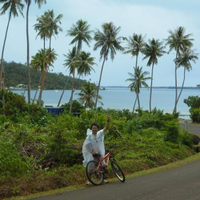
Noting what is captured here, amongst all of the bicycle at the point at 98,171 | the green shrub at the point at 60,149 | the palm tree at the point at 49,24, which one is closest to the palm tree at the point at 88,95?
the palm tree at the point at 49,24

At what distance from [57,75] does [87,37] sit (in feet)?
354

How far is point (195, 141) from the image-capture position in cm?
2023

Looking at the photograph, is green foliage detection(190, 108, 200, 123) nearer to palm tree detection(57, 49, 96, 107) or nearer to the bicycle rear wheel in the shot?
palm tree detection(57, 49, 96, 107)

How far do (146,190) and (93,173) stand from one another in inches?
63.1

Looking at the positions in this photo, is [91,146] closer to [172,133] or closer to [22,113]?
[172,133]

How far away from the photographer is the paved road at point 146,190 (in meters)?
8.45

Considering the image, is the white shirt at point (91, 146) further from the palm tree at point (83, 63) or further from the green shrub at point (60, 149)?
the palm tree at point (83, 63)

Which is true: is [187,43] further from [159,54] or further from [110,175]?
[110,175]

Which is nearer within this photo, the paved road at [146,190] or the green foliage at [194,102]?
the paved road at [146,190]

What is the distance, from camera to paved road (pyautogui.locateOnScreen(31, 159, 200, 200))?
8.45 meters

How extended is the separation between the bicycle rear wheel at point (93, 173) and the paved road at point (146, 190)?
23 centimetres

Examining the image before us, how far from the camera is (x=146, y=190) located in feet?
30.1

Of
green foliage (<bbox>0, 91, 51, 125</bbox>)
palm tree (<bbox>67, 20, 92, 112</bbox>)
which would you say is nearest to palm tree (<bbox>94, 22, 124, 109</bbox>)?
palm tree (<bbox>67, 20, 92, 112</bbox>)

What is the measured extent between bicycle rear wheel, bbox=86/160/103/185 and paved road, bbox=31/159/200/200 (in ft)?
0.74
